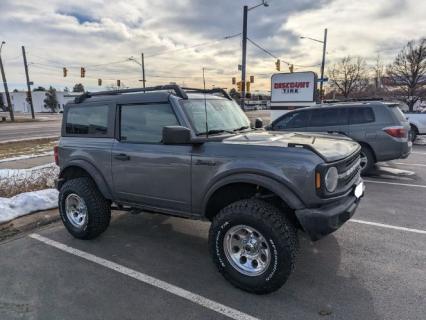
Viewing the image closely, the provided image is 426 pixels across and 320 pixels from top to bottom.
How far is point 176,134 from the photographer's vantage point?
3.35 meters

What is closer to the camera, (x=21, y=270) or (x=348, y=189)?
(x=348, y=189)

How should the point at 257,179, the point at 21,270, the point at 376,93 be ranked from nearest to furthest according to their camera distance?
the point at 257,179 < the point at 21,270 < the point at 376,93

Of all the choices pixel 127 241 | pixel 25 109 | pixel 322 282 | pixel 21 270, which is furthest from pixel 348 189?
pixel 25 109

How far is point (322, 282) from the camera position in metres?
3.46

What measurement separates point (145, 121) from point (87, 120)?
1.06 metres

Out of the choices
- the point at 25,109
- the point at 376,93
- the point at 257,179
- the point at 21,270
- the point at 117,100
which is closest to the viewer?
the point at 257,179

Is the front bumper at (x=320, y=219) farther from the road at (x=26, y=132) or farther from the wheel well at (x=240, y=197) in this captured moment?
the road at (x=26, y=132)

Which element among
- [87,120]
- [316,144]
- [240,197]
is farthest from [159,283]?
[87,120]

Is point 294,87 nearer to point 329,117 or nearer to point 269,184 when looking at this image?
point 329,117

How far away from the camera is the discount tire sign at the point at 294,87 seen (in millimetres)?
16453

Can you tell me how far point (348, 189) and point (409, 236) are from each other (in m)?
1.78

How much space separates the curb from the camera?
16.1 feet

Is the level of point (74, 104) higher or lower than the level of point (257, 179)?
Result: higher

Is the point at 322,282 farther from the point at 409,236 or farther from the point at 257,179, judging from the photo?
the point at 409,236
